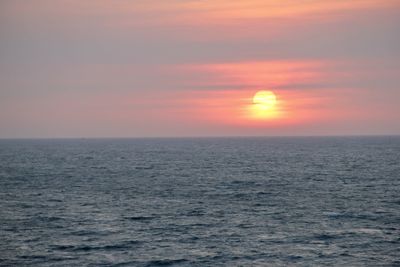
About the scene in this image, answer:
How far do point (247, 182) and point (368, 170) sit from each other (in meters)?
34.3

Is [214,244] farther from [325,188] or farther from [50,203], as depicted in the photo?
[325,188]

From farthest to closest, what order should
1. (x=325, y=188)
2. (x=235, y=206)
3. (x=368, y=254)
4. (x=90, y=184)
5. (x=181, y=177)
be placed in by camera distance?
1. (x=181, y=177)
2. (x=90, y=184)
3. (x=325, y=188)
4. (x=235, y=206)
5. (x=368, y=254)

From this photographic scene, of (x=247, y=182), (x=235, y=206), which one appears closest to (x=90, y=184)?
(x=247, y=182)

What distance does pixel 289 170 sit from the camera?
426 ft

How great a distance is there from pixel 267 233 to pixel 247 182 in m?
47.2

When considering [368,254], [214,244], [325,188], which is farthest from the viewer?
[325,188]

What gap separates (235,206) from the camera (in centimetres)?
7306

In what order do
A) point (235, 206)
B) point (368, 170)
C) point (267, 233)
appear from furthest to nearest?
point (368, 170), point (235, 206), point (267, 233)

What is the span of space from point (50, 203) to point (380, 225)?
1706 inches

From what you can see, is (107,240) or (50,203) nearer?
(107,240)

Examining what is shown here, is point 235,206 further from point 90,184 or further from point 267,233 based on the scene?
point 90,184

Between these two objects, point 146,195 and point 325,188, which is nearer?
point 146,195

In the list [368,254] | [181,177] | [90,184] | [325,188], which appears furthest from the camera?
[181,177]

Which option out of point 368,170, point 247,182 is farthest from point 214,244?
point 368,170
